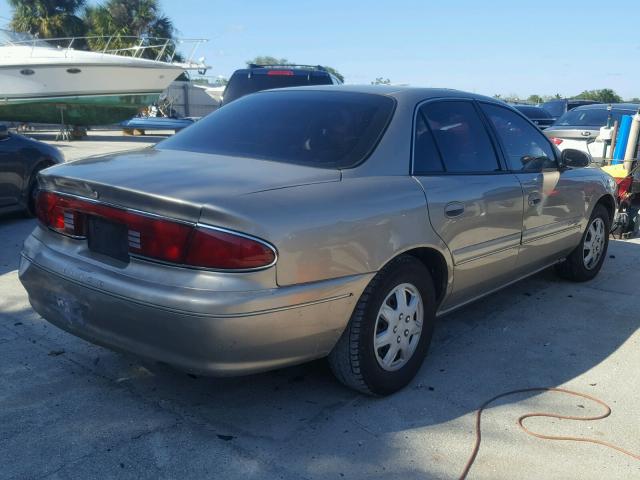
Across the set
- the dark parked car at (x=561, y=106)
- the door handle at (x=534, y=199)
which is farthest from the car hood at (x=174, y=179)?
the dark parked car at (x=561, y=106)

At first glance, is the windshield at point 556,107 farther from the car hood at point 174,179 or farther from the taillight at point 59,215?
the taillight at point 59,215

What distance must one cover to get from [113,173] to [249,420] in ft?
4.44

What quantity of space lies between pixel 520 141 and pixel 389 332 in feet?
6.79

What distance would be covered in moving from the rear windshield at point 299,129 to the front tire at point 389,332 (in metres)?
0.65

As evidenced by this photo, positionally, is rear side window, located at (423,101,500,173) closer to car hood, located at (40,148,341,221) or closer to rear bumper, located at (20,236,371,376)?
car hood, located at (40,148,341,221)

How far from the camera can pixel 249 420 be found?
3.02 meters

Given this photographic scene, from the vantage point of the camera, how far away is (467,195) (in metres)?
3.62

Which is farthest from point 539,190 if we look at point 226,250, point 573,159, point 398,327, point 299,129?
point 226,250

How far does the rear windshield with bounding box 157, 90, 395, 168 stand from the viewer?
3.27m

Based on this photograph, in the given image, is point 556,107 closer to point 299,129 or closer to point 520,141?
point 520,141

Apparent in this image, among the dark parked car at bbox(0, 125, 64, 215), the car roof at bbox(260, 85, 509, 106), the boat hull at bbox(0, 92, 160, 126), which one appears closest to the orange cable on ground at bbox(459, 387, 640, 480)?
the car roof at bbox(260, 85, 509, 106)

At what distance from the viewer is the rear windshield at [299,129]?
3.27 meters

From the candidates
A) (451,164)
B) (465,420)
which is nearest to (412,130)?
(451,164)

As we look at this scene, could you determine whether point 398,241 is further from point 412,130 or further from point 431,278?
point 412,130
